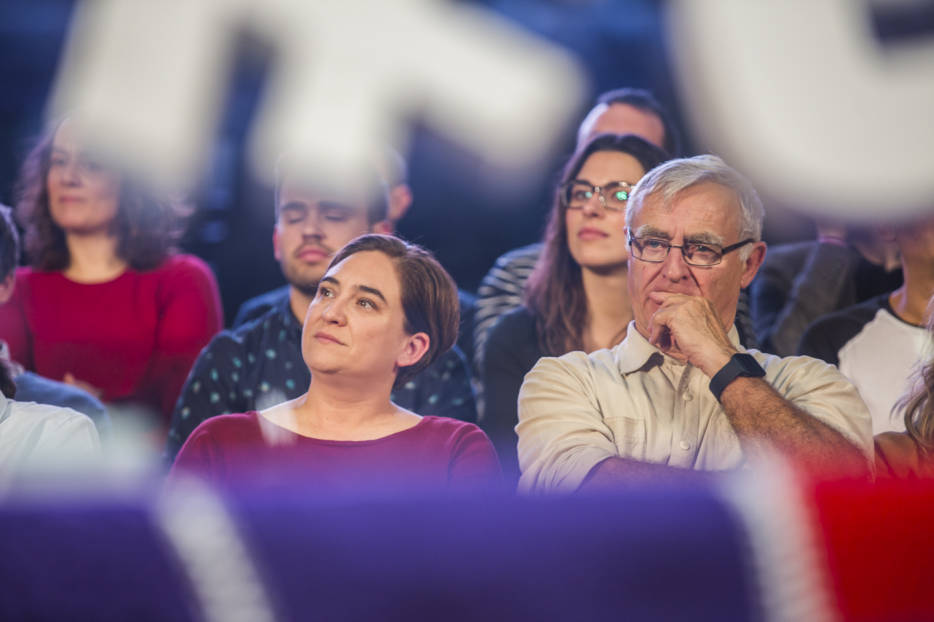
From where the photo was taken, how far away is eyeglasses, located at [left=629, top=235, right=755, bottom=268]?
5.84 ft

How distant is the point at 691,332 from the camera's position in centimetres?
173

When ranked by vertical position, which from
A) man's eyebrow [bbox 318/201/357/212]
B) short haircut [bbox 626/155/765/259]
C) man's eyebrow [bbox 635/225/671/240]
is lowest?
man's eyebrow [bbox 318/201/357/212]

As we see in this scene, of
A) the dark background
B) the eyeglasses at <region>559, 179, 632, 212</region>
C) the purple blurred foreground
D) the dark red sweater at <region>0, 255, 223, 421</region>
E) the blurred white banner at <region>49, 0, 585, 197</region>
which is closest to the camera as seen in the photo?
the purple blurred foreground

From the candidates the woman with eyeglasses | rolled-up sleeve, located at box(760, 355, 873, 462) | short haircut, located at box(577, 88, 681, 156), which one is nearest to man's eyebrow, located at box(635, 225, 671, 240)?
the woman with eyeglasses

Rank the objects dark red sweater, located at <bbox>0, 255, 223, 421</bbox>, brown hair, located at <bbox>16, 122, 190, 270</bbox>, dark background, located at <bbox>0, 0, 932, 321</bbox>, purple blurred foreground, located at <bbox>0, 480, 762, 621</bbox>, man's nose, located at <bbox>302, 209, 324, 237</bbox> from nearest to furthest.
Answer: purple blurred foreground, located at <bbox>0, 480, 762, 621</bbox> < man's nose, located at <bbox>302, 209, 324, 237</bbox> < dark red sweater, located at <bbox>0, 255, 223, 421</bbox> < brown hair, located at <bbox>16, 122, 190, 270</bbox> < dark background, located at <bbox>0, 0, 932, 321</bbox>

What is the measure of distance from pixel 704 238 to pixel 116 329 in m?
1.30

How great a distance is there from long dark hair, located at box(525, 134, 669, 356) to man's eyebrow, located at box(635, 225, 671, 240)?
0.22m

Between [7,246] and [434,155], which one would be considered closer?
[7,246]

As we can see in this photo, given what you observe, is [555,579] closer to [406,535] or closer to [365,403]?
[406,535]

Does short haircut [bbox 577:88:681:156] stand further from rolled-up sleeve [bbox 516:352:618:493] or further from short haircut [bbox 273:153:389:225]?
rolled-up sleeve [bbox 516:352:618:493]

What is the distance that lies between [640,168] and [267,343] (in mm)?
803

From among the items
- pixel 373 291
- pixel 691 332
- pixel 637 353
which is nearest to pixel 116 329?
pixel 373 291

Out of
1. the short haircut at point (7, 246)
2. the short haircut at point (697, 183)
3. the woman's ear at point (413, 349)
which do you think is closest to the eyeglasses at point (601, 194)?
the short haircut at point (697, 183)

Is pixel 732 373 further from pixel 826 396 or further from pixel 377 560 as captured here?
pixel 377 560
